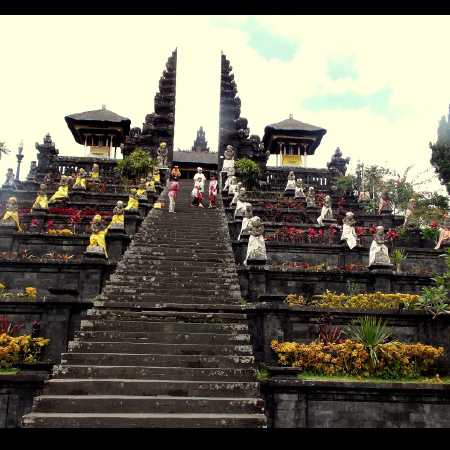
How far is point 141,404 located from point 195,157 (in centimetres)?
3247

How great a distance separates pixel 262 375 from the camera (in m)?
9.20

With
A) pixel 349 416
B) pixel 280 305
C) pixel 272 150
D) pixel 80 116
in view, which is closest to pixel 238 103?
pixel 272 150

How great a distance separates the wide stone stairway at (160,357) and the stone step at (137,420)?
14mm

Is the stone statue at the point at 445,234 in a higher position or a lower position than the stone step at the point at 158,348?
higher

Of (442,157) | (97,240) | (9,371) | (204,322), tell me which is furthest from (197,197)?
(442,157)

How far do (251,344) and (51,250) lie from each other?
7.17 m

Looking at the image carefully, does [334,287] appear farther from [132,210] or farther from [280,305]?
[132,210]

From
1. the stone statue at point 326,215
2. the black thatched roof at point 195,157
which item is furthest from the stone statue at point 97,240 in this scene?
the black thatched roof at point 195,157

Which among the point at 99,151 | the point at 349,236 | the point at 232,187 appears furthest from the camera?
the point at 99,151

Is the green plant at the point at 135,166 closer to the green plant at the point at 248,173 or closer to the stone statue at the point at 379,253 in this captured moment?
the green plant at the point at 248,173

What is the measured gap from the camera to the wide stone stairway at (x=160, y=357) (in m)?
7.57

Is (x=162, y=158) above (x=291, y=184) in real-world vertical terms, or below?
above

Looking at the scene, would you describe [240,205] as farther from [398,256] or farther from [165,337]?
[165,337]

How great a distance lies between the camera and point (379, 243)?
41.6ft
